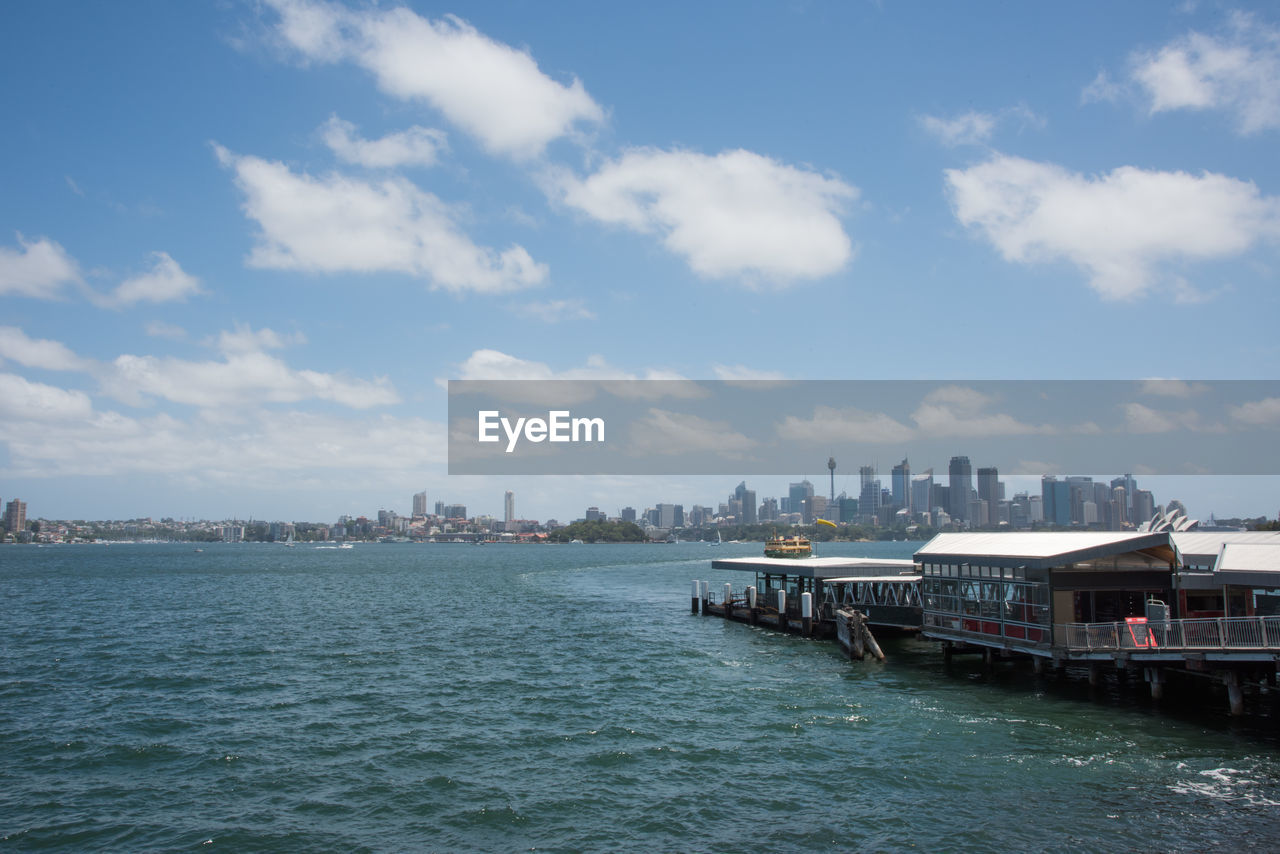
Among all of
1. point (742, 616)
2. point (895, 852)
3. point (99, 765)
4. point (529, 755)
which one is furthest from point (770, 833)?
point (742, 616)

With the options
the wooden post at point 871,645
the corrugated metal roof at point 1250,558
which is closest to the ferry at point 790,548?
the wooden post at point 871,645

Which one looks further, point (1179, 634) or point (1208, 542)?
point (1208, 542)

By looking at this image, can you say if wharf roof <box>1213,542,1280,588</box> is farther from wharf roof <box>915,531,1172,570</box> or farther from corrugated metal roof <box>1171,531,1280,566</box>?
wharf roof <box>915,531,1172,570</box>

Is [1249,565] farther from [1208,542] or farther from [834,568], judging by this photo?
[834,568]

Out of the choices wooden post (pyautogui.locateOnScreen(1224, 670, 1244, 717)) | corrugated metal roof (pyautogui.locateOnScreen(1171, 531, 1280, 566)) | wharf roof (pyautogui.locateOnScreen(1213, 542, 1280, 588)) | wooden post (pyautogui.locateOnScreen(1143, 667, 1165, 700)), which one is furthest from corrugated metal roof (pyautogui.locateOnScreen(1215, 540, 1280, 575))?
wooden post (pyautogui.locateOnScreen(1143, 667, 1165, 700))

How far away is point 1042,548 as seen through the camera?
113 ft

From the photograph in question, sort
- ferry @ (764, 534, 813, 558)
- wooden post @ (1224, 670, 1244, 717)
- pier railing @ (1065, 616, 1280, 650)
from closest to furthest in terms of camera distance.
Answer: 1. pier railing @ (1065, 616, 1280, 650)
2. wooden post @ (1224, 670, 1244, 717)
3. ferry @ (764, 534, 813, 558)

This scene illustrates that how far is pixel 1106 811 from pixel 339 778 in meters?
20.1

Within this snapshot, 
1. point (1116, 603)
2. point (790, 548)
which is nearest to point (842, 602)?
point (1116, 603)

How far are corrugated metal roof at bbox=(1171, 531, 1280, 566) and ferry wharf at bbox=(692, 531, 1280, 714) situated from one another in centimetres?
6

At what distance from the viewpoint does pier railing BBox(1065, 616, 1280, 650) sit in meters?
27.8

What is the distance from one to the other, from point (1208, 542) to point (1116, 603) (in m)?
6.73

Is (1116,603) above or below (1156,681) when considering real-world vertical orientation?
above

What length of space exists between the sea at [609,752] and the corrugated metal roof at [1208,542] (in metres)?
5.54
